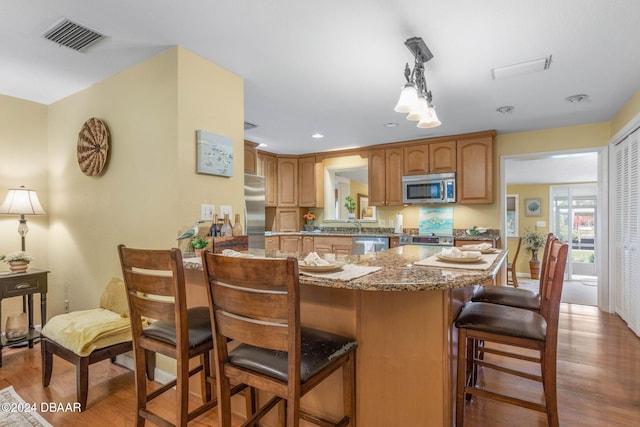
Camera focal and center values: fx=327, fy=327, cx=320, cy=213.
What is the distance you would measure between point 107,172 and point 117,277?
862 millimetres

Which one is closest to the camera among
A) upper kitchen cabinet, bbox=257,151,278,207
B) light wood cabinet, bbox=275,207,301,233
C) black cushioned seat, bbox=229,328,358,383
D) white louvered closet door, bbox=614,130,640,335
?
black cushioned seat, bbox=229,328,358,383

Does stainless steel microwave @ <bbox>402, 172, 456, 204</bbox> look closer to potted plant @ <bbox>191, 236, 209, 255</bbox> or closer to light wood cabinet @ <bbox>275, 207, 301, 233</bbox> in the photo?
light wood cabinet @ <bbox>275, 207, 301, 233</bbox>

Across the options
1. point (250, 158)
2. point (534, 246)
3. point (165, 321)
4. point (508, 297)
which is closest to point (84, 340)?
point (165, 321)

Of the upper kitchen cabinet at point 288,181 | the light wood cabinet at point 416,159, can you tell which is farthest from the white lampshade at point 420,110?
the upper kitchen cabinet at point 288,181

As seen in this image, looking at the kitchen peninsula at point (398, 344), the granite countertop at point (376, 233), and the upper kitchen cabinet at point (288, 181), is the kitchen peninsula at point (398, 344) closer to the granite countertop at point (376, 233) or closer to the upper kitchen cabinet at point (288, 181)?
the granite countertop at point (376, 233)

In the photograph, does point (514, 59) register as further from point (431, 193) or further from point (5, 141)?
point (5, 141)

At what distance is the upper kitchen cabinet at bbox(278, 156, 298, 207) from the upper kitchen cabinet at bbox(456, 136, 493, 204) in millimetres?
2711

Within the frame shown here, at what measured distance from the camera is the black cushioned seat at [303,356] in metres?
1.16

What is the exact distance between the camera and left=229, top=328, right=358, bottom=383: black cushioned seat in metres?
1.16

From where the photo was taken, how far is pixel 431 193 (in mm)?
4727

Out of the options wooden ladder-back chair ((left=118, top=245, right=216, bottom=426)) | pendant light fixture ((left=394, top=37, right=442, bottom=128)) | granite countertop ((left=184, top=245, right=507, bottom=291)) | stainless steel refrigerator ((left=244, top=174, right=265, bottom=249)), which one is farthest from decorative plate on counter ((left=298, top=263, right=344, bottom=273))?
stainless steel refrigerator ((left=244, top=174, right=265, bottom=249))

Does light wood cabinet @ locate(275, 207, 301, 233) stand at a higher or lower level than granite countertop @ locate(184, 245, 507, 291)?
→ higher

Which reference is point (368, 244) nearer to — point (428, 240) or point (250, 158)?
point (428, 240)

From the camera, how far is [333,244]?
17.1 feet
